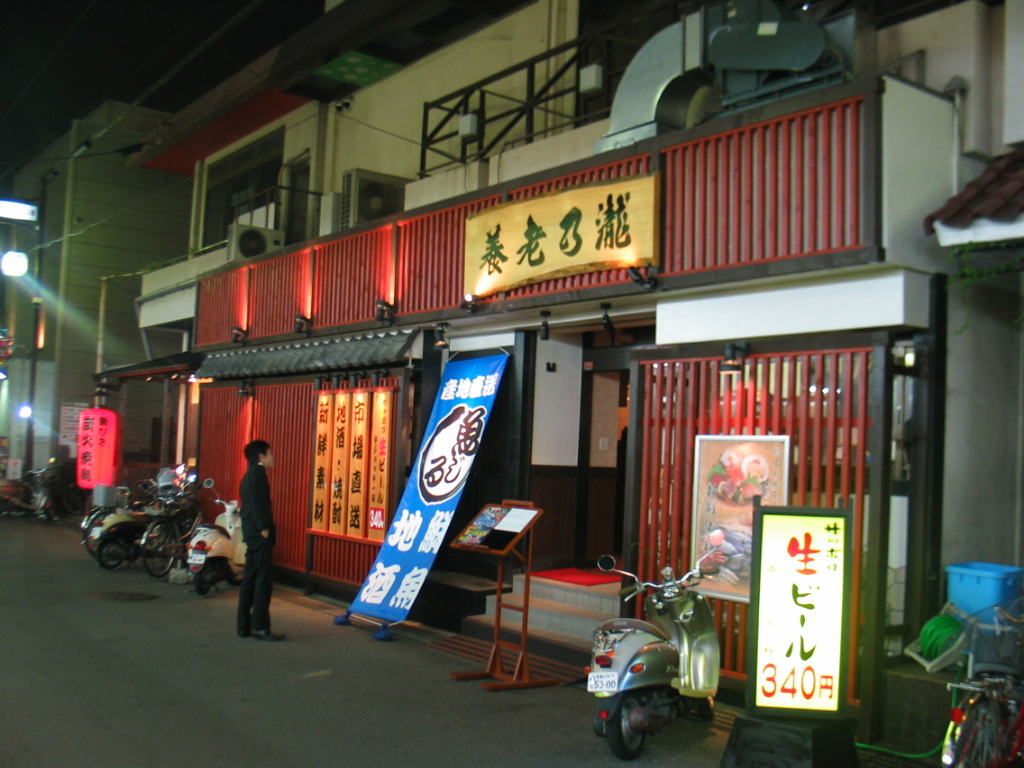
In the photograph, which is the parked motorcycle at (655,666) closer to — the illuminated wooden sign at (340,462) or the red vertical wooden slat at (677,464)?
the red vertical wooden slat at (677,464)

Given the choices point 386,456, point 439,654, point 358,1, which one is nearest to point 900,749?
point 439,654

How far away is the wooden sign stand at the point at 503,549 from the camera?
841cm

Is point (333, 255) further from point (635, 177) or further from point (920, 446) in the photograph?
point (920, 446)

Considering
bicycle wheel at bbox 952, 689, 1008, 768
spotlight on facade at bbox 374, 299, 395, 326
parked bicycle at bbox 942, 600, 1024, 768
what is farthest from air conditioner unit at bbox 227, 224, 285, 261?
bicycle wheel at bbox 952, 689, 1008, 768

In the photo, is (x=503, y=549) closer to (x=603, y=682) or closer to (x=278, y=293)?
(x=603, y=682)

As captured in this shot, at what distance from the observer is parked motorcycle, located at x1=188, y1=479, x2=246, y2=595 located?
12.7 m

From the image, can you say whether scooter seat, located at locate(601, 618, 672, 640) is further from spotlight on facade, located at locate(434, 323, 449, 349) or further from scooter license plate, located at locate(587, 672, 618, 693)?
spotlight on facade, located at locate(434, 323, 449, 349)

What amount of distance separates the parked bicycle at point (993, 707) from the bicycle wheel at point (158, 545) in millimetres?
11971

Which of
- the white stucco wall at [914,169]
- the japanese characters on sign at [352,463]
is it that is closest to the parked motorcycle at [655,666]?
the white stucco wall at [914,169]

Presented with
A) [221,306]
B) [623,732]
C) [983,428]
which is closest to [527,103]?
[983,428]

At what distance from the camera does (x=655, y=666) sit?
259 inches

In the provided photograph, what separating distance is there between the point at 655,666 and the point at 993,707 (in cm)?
222

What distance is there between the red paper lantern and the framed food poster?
14705 mm

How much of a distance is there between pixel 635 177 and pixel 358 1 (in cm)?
847
